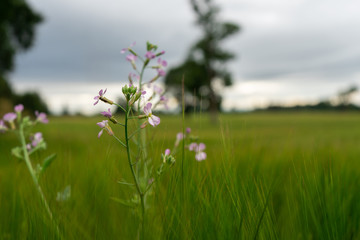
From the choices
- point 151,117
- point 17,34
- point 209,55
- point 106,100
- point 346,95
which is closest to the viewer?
point 151,117

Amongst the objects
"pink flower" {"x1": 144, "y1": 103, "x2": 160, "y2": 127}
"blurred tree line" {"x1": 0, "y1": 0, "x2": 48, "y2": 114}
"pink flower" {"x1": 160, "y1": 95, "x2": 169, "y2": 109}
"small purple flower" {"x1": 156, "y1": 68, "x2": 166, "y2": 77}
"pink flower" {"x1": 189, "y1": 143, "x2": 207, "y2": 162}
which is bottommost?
→ "pink flower" {"x1": 189, "y1": 143, "x2": 207, "y2": 162}

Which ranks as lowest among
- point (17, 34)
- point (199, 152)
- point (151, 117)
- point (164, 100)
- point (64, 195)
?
point (64, 195)

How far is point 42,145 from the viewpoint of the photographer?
1.91 m

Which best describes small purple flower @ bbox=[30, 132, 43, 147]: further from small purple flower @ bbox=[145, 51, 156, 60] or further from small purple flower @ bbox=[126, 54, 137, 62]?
small purple flower @ bbox=[145, 51, 156, 60]

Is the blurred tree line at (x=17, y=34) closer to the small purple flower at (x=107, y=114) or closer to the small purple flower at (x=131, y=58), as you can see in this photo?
the small purple flower at (x=131, y=58)

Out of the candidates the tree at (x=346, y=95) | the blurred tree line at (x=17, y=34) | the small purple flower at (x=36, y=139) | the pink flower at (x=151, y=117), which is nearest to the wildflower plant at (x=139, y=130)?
the pink flower at (x=151, y=117)

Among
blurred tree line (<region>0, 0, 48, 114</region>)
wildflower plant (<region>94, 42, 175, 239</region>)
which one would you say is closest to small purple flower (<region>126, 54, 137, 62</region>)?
wildflower plant (<region>94, 42, 175, 239</region>)

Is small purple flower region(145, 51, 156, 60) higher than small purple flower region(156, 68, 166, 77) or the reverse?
higher

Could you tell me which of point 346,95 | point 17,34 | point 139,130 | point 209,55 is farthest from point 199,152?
point 346,95

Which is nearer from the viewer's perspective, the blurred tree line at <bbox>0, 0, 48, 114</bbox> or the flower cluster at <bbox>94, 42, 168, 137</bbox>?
the flower cluster at <bbox>94, 42, 168, 137</bbox>

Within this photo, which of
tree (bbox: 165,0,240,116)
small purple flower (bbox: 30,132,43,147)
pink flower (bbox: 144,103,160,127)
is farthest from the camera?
tree (bbox: 165,0,240,116)

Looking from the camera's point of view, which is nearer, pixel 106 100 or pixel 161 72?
pixel 106 100

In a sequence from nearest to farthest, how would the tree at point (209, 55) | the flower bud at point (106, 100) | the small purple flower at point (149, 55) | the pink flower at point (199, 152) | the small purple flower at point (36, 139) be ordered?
the flower bud at point (106, 100) < the pink flower at point (199, 152) < the small purple flower at point (149, 55) < the small purple flower at point (36, 139) < the tree at point (209, 55)

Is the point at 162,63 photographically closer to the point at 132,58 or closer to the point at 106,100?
the point at 132,58
